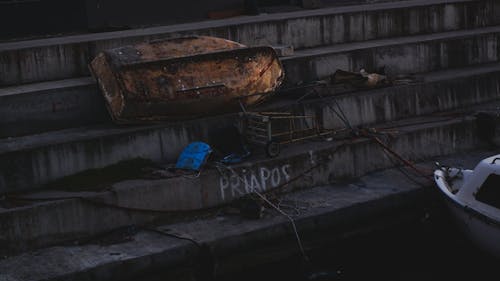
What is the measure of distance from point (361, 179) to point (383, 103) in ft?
5.82

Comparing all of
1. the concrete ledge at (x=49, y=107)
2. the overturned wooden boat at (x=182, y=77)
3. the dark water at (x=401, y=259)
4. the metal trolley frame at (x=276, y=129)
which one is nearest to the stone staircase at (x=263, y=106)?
the concrete ledge at (x=49, y=107)

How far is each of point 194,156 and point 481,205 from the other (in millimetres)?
3865

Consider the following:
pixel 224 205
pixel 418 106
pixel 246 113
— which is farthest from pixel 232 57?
pixel 418 106

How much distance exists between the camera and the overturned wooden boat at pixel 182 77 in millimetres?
11266

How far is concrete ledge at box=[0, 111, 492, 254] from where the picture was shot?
31.3ft

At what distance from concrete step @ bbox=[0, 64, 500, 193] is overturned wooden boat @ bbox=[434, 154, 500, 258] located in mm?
2548

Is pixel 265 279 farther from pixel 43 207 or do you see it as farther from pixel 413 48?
pixel 413 48

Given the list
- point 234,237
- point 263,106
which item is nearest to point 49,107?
point 263,106

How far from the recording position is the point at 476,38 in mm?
15414

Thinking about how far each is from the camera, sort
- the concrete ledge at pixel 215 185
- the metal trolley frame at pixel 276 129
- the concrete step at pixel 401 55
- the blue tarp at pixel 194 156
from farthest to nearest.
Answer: the concrete step at pixel 401 55, the metal trolley frame at pixel 276 129, the blue tarp at pixel 194 156, the concrete ledge at pixel 215 185

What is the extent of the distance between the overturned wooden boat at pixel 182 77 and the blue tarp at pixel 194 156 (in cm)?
79

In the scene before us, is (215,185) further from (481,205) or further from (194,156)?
(481,205)

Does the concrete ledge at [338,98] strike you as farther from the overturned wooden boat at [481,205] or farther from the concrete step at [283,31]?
the overturned wooden boat at [481,205]

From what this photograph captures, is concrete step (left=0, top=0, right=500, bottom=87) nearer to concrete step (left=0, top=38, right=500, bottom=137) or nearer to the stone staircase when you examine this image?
the stone staircase
